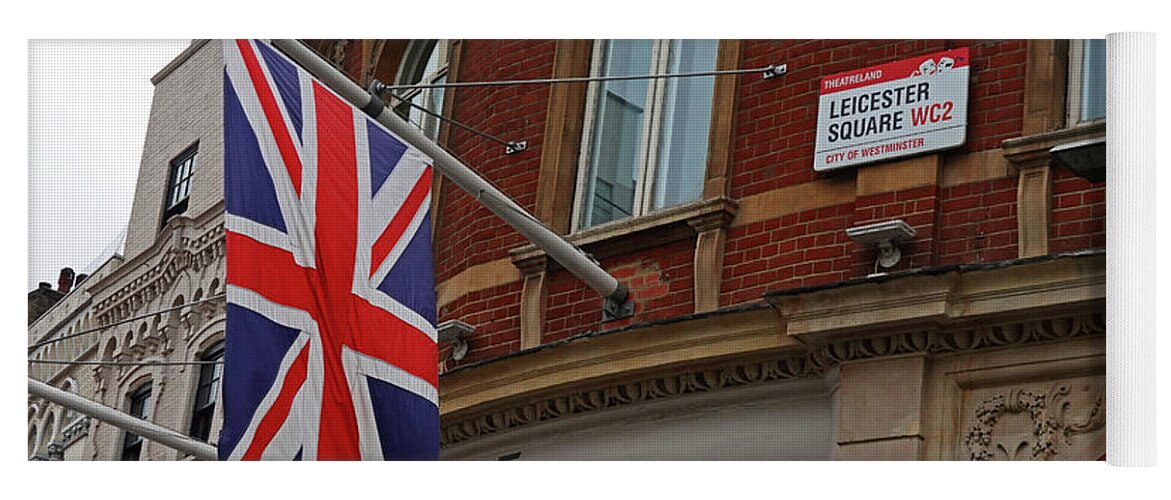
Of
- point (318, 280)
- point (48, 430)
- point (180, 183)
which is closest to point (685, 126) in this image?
point (318, 280)

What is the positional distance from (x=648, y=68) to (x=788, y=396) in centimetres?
214

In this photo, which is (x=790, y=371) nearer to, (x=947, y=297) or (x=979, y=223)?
(x=947, y=297)

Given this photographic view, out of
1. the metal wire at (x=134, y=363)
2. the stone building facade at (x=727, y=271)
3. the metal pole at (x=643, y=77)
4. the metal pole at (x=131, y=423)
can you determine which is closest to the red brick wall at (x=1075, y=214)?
the stone building facade at (x=727, y=271)

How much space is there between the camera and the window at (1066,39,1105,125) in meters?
11.5

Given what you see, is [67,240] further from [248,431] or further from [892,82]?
[892,82]

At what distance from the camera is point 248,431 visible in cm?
1047

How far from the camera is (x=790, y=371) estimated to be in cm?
1210

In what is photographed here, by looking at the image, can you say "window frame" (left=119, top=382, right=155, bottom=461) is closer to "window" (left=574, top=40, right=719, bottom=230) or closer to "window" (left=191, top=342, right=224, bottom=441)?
"window" (left=191, top=342, right=224, bottom=441)

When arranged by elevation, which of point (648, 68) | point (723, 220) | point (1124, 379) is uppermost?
point (648, 68)

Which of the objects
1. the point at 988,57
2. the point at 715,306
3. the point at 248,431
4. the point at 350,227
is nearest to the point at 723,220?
the point at 715,306

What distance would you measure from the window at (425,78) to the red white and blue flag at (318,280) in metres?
3.12

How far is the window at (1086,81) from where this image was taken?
37.8 feet

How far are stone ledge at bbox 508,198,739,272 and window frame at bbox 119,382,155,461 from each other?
2.53m

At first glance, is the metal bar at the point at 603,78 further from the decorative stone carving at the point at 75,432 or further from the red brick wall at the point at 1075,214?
the decorative stone carving at the point at 75,432
